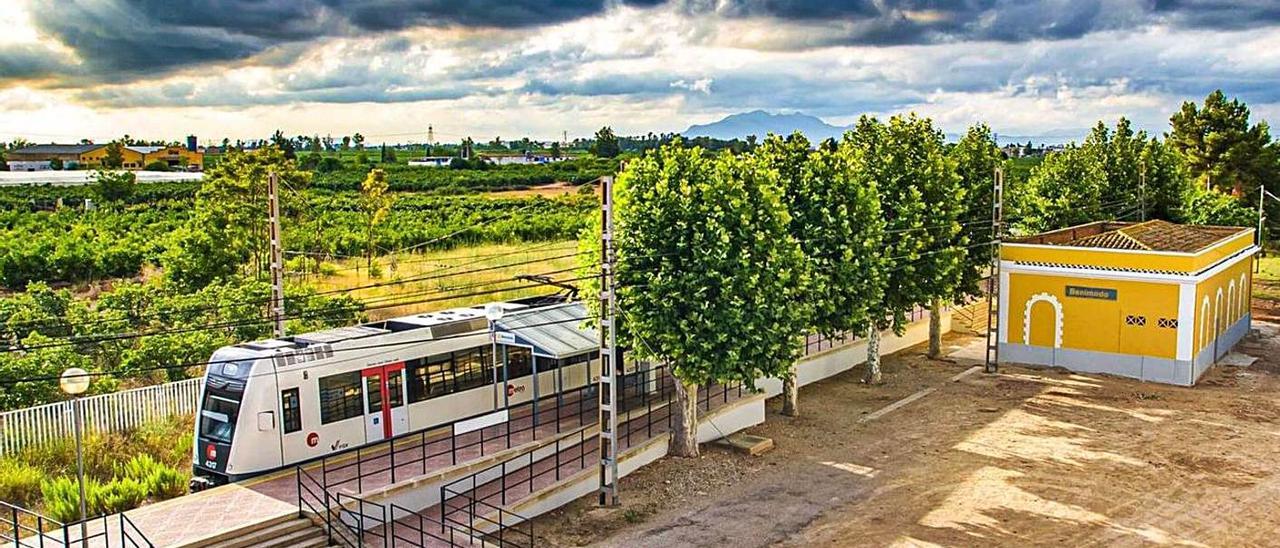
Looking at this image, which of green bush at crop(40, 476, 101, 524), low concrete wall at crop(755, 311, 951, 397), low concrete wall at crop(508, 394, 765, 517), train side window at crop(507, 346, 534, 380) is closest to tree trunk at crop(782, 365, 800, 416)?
low concrete wall at crop(755, 311, 951, 397)

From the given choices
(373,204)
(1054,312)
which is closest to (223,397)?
(1054,312)

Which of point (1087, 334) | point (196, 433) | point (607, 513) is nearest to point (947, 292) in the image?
point (1087, 334)

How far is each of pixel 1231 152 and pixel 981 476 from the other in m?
56.6

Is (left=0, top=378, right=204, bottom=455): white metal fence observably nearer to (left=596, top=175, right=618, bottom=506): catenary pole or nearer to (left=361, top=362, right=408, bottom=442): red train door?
(left=361, top=362, right=408, bottom=442): red train door

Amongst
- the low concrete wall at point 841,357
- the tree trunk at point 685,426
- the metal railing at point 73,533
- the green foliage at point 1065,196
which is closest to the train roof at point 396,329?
the metal railing at point 73,533

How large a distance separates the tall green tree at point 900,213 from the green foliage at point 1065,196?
620 inches

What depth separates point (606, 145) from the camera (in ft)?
349

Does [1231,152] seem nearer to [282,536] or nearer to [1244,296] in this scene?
[1244,296]

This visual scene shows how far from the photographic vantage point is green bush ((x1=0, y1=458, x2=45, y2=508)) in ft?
64.4

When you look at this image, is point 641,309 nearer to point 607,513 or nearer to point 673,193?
point 673,193

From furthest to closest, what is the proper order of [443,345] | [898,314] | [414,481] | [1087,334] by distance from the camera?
1. [1087,334]
2. [898,314]
3. [443,345]
4. [414,481]

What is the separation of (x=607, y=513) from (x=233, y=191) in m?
22.7

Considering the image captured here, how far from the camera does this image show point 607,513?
Answer: 69.7ft

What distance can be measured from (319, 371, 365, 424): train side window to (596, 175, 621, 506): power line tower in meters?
4.97
